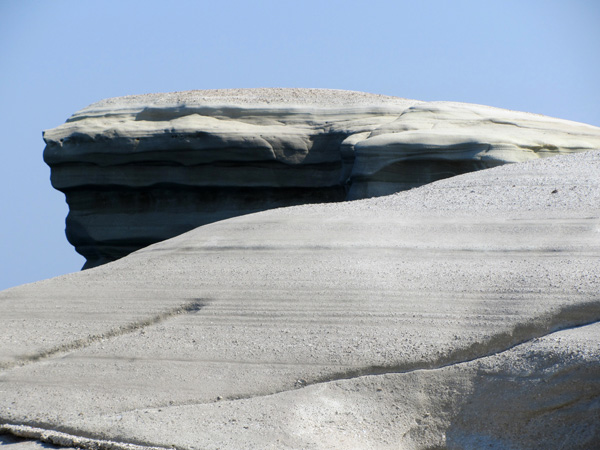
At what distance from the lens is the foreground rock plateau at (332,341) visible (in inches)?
129

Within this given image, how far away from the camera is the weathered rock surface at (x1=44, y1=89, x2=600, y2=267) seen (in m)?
11.4

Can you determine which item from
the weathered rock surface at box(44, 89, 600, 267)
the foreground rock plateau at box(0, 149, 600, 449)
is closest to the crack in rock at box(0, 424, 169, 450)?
the foreground rock plateau at box(0, 149, 600, 449)

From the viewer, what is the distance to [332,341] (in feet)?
12.0

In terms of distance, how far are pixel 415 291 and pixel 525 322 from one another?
62cm

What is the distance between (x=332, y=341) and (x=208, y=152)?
27.9 ft

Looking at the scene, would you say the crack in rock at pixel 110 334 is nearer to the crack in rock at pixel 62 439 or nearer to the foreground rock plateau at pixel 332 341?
the foreground rock plateau at pixel 332 341

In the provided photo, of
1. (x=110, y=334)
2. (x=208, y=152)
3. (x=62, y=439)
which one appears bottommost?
(x=62, y=439)

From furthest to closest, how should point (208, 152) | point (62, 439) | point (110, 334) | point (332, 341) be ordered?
point (208, 152)
point (110, 334)
point (332, 341)
point (62, 439)

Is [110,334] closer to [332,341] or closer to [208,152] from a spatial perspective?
[332,341]

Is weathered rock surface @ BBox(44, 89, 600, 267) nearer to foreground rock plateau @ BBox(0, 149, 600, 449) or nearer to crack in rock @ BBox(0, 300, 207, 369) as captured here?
foreground rock plateau @ BBox(0, 149, 600, 449)

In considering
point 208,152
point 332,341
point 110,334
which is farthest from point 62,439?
point 208,152

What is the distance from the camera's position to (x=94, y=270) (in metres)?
5.09

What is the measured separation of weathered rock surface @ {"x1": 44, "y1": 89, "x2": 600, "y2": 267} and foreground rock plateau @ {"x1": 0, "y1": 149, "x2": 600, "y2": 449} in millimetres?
6019

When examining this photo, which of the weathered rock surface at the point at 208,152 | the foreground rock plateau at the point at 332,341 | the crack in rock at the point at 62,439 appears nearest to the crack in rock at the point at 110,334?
A: the foreground rock plateau at the point at 332,341
